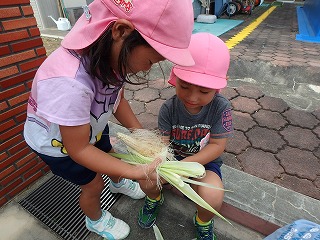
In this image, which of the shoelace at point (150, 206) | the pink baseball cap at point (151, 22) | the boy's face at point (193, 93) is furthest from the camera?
the shoelace at point (150, 206)

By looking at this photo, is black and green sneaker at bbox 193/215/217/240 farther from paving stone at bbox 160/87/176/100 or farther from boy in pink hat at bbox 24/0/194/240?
paving stone at bbox 160/87/176/100

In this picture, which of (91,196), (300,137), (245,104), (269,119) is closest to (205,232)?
(91,196)

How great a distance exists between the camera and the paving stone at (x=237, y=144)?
239cm

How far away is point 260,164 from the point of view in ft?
7.24

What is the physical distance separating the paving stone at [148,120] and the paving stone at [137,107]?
0.11 metres

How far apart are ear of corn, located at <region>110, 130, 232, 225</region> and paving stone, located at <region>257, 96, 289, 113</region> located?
222 cm

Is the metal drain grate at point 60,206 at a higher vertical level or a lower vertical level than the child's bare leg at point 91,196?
lower

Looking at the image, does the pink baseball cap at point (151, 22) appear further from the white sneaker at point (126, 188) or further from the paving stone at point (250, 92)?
the paving stone at point (250, 92)

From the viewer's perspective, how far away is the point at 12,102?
69.7 inches

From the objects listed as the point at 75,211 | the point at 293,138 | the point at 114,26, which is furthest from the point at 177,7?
the point at 293,138

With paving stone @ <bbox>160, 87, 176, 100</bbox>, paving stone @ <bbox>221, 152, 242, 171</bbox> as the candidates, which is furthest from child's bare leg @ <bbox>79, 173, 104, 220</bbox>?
paving stone @ <bbox>160, 87, 176, 100</bbox>

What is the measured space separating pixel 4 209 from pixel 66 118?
1462 millimetres

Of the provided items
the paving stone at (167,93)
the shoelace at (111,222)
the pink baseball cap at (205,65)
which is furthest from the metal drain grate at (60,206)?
the paving stone at (167,93)

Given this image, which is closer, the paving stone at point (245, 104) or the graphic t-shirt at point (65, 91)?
the graphic t-shirt at point (65, 91)
